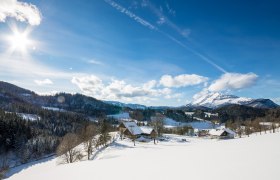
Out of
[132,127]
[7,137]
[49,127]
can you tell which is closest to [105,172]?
[132,127]

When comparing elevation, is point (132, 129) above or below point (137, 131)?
above

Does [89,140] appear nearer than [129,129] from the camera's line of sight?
Yes

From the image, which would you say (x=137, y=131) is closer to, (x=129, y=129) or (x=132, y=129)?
(x=132, y=129)

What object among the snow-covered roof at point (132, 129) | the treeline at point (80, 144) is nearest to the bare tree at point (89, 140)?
the treeline at point (80, 144)

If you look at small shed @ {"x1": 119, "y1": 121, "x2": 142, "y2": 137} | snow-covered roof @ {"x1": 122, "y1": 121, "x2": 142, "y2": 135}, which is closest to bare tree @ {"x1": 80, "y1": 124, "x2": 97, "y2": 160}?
snow-covered roof @ {"x1": 122, "y1": 121, "x2": 142, "y2": 135}

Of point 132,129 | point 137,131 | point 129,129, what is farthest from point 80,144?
point 137,131

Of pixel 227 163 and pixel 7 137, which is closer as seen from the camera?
pixel 227 163

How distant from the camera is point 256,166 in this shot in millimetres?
13867

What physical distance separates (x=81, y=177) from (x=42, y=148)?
104 meters

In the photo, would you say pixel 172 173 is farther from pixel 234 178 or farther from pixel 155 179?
pixel 234 178

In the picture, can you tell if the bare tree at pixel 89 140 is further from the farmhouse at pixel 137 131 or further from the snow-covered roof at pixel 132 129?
the farmhouse at pixel 137 131

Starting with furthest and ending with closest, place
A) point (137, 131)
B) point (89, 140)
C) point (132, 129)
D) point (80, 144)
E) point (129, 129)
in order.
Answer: point (137, 131)
point (132, 129)
point (129, 129)
point (80, 144)
point (89, 140)

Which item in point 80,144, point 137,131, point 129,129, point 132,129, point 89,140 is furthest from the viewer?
point 137,131

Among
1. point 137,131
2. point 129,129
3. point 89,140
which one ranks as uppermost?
point 129,129
